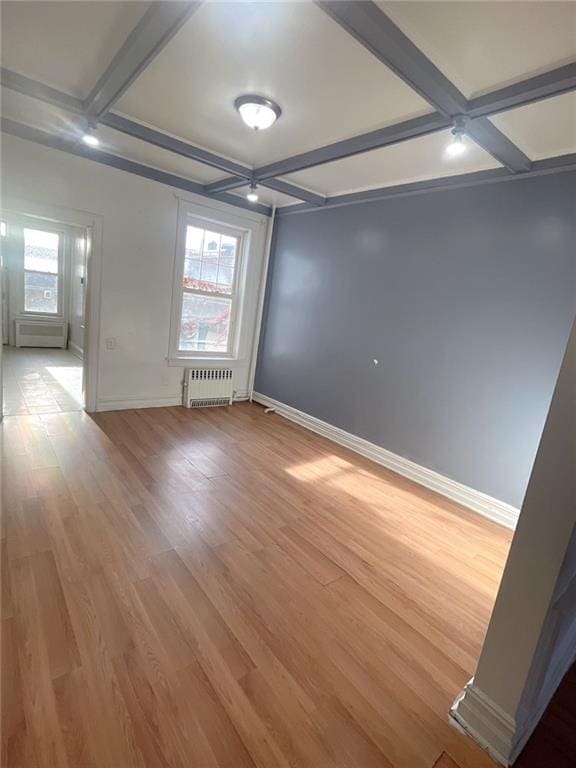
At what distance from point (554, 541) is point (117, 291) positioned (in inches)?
168

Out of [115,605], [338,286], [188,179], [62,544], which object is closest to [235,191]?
[188,179]

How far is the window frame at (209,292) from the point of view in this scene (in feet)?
14.3

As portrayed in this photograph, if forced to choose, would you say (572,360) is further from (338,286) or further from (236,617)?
(338,286)

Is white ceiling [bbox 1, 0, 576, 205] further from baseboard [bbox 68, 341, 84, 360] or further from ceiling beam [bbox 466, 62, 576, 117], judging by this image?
baseboard [bbox 68, 341, 84, 360]

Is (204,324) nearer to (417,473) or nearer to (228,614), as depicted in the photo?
(417,473)

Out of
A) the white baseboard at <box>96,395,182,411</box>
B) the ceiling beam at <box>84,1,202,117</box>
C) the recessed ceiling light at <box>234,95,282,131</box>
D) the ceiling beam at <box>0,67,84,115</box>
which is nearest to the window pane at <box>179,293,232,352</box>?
the white baseboard at <box>96,395,182,411</box>

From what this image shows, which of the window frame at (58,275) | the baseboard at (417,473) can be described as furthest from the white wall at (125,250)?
the window frame at (58,275)

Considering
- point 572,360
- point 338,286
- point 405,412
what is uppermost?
point 338,286

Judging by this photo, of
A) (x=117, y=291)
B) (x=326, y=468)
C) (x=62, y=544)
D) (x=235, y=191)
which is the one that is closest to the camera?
(x=62, y=544)

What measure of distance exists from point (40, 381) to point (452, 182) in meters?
5.45

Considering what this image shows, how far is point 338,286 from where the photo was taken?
411 centimetres

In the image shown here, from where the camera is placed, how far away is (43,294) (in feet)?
Answer: 23.3

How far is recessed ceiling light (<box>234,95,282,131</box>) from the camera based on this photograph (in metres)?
2.29

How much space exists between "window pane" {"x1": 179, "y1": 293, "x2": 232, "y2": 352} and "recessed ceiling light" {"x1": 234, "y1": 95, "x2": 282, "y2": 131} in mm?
2555
